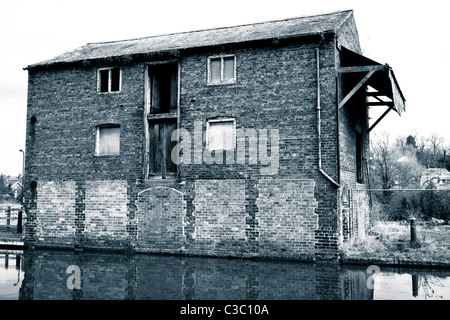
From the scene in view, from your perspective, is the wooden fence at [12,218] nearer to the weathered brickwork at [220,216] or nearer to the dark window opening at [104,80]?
the dark window opening at [104,80]

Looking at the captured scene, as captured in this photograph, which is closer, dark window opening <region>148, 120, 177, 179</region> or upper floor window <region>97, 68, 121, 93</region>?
dark window opening <region>148, 120, 177, 179</region>

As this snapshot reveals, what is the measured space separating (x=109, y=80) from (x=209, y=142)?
422 cm

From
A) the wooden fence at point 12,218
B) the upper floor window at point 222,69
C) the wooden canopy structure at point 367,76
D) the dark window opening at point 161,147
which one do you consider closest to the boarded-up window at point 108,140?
the dark window opening at point 161,147

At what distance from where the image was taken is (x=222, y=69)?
13281mm

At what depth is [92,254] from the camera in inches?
529

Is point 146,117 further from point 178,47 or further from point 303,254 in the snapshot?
point 303,254

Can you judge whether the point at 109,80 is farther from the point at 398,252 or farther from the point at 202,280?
the point at 398,252

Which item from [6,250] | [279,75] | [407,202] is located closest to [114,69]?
[279,75]

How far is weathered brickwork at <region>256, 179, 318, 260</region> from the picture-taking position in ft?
39.1

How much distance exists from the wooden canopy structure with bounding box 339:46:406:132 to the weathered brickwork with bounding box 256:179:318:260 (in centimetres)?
273

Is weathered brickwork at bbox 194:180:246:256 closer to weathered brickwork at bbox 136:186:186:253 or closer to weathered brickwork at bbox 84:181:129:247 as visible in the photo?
weathered brickwork at bbox 136:186:186:253

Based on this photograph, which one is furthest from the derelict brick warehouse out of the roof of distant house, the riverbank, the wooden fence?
the roof of distant house

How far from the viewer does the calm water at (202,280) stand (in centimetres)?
764

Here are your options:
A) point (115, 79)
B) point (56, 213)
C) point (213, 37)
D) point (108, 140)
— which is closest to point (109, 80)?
point (115, 79)
